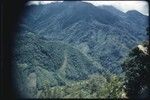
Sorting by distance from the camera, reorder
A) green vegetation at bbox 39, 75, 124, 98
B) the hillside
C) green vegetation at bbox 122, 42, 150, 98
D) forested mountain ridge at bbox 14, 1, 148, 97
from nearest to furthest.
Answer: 1. green vegetation at bbox 39, 75, 124, 98
2. green vegetation at bbox 122, 42, 150, 98
3. the hillside
4. forested mountain ridge at bbox 14, 1, 148, 97

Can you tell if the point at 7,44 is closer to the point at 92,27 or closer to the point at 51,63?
the point at 51,63

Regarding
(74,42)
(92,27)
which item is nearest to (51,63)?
(74,42)

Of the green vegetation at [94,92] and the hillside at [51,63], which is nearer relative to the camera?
the green vegetation at [94,92]

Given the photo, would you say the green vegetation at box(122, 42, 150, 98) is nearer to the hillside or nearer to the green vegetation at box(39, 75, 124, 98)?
the green vegetation at box(39, 75, 124, 98)

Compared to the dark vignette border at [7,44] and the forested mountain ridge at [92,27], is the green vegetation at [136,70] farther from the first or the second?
the forested mountain ridge at [92,27]

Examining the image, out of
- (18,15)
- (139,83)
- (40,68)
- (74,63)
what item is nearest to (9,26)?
(18,15)

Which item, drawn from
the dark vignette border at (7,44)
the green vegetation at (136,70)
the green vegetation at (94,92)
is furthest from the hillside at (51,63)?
the dark vignette border at (7,44)

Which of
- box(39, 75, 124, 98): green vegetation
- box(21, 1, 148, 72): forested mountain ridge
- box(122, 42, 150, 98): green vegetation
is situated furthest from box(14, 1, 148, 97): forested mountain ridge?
box(122, 42, 150, 98): green vegetation

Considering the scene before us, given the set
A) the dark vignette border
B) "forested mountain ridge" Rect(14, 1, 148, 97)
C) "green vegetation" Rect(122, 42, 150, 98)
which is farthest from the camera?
"forested mountain ridge" Rect(14, 1, 148, 97)

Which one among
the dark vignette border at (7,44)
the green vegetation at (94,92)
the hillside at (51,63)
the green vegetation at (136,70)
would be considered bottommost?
the hillside at (51,63)
